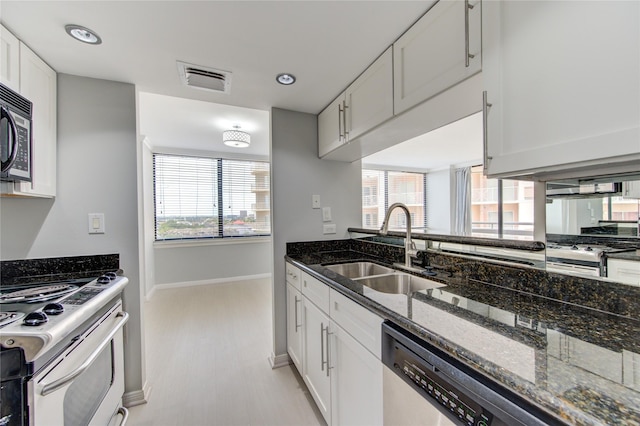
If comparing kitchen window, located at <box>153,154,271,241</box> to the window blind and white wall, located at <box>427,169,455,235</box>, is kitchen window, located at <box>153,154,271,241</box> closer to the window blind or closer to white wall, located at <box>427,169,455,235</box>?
the window blind

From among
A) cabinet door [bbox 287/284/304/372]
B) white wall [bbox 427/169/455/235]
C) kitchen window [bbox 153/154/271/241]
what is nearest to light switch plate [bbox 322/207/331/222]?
cabinet door [bbox 287/284/304/372]

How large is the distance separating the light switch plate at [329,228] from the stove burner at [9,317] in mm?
1803

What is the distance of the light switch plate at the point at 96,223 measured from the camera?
1.69 m

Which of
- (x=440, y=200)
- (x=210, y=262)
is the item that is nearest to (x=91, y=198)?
(x=210, y=262)

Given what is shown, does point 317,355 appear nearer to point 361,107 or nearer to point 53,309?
point 53,309

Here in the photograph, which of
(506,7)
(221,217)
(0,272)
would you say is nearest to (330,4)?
(506,7)

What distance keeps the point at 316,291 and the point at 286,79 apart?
1.40 metres

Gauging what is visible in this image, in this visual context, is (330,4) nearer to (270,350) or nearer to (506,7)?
(506,7)

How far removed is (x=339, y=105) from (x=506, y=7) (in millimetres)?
1170

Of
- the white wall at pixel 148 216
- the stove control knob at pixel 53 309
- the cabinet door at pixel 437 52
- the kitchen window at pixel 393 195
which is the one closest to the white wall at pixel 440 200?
the kitchen window at pixel 393 195

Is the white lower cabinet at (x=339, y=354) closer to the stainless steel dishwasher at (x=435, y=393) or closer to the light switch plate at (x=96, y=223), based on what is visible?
the stainless steel dishwasher at (x=435, y=393)

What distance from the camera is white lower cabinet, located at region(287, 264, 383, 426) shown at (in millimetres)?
1030

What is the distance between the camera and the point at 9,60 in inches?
49.6

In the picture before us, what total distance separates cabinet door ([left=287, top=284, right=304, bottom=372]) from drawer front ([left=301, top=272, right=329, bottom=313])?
164 millimetres
